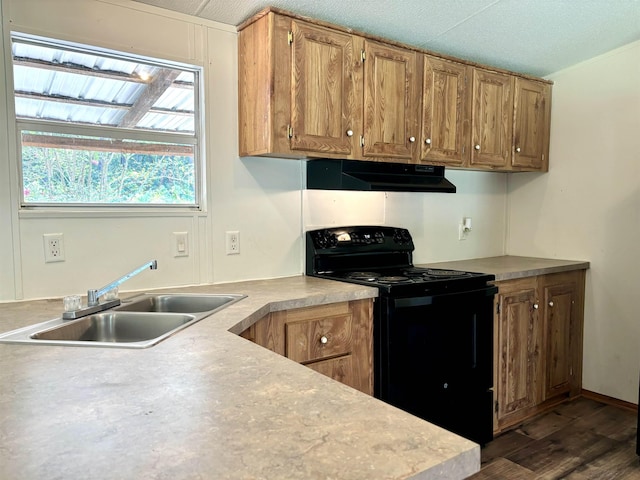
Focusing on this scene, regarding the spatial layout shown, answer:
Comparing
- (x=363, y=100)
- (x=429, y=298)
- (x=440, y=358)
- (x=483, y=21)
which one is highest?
(x=483, y=21)

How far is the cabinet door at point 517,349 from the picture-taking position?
8.63ft

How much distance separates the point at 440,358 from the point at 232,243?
1184 millimetres

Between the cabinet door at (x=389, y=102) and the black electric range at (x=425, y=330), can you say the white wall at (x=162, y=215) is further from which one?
the cabinet door at (x=389, y=102)

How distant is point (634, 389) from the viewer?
2.86 m

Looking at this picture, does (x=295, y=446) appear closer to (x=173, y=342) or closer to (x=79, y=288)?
(x=173, y=342)

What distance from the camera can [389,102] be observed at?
7.97ft

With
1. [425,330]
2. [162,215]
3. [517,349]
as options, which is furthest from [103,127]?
[517,349]

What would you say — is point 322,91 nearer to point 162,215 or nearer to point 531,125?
point 162,215

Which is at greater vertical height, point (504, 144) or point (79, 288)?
point (504, 144)

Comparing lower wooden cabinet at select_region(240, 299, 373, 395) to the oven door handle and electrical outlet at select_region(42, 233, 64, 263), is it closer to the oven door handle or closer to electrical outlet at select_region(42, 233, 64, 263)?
the oven door handle

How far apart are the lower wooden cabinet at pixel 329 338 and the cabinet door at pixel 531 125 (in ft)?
5.64

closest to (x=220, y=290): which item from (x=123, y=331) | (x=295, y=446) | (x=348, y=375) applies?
(x=123, y=331)

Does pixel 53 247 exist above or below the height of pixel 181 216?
below

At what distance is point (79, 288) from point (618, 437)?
9.50 feet
